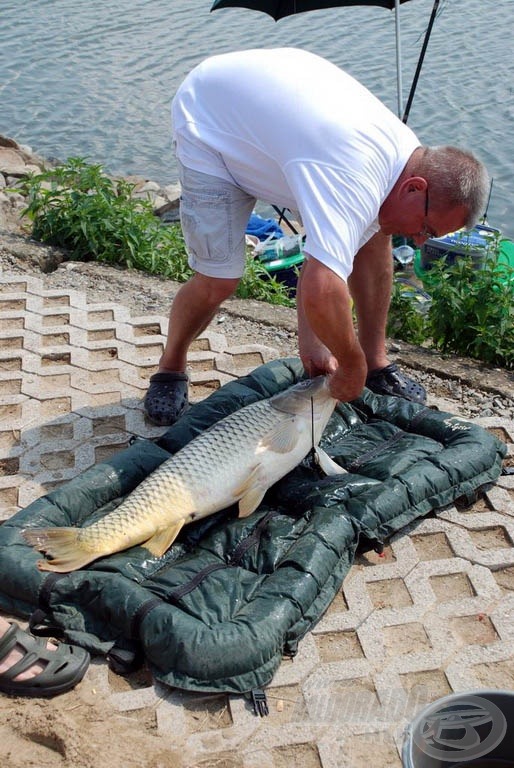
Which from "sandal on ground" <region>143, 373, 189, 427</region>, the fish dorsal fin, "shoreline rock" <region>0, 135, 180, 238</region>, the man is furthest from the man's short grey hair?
"shoreline rock" <region>0, 135, 180, 238</region>

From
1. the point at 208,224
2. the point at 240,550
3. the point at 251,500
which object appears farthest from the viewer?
the point at 208,224

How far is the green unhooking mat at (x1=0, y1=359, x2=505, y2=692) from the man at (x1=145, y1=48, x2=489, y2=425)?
441 mm

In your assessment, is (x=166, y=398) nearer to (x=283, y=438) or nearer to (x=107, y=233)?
(x=283, y=438)

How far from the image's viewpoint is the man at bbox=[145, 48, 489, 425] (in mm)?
3318

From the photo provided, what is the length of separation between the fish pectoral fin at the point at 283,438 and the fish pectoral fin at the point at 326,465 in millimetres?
152

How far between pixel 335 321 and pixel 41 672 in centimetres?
171

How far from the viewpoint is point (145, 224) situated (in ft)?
22.4

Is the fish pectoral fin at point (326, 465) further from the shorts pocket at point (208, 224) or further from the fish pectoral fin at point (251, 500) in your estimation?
the shorts pocket at point (208, 224)

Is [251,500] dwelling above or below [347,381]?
below

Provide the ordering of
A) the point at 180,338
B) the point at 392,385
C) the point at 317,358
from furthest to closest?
1. the point at 392,385
2. the point at 180,338
3. the point at 317,358

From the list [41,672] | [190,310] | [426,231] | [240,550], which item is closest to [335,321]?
[426,231]

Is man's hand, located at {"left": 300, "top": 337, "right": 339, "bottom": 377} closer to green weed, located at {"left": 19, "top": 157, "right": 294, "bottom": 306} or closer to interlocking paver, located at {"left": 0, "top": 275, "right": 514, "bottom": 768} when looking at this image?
interlocking paver, located at {"left": 0, "top": 275, "right": 514, "bottom": 768}

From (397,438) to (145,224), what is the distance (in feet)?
10.9

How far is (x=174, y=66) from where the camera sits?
16.0m
